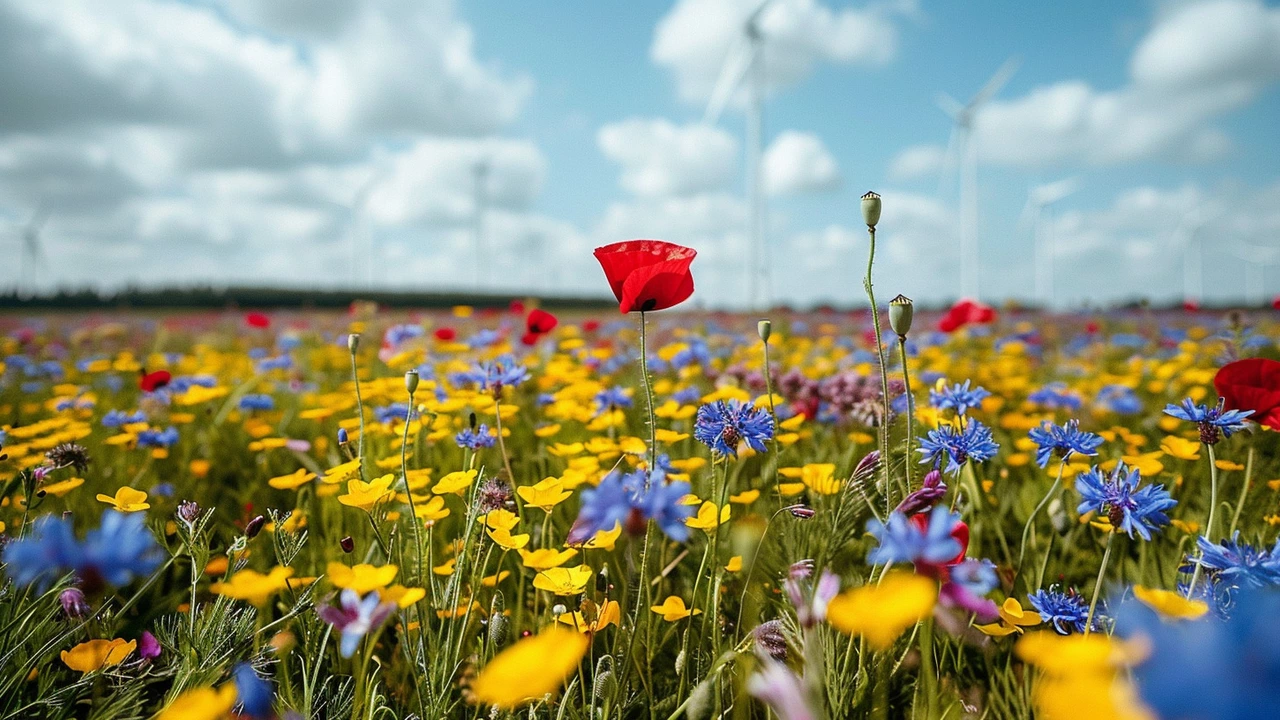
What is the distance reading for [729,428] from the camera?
43.1 inches

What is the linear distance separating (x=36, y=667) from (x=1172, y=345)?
5.54 meters

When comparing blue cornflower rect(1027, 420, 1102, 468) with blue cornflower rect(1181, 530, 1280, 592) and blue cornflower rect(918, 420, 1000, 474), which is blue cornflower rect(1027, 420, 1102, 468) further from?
blue cornflower rect(1181, 530, 1280, 592)

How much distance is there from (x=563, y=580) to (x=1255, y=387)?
116 cm

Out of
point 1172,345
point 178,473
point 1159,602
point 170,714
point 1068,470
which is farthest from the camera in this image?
point 1172,345

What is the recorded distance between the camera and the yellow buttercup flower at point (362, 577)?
67 cm

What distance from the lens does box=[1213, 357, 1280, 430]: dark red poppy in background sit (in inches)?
44.4

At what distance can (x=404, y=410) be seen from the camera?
194 centimetres

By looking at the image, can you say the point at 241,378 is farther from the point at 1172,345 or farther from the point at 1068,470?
the point at 1172,345

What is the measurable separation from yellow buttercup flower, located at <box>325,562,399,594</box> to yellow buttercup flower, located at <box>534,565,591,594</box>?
29 centimetres

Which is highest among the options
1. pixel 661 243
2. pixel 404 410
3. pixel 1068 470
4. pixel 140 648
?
pixel 661 243

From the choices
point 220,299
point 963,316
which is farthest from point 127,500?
point 220,299

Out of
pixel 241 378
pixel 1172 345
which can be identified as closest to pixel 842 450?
pixel 241 378

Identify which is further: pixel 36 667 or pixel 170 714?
pixel 36 667

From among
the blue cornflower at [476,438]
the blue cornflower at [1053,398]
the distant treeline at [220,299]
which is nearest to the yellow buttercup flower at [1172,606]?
the blue cornflower at [476,438]
